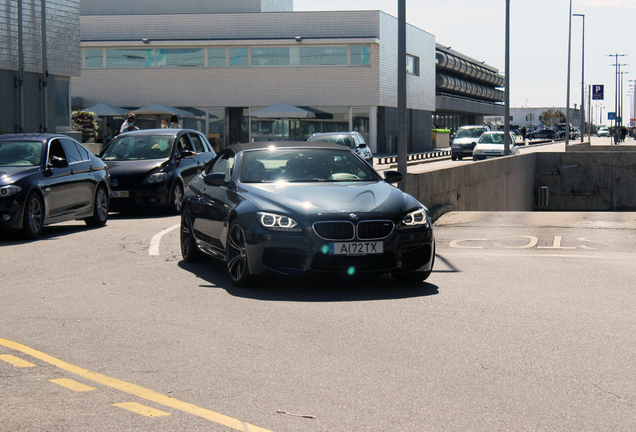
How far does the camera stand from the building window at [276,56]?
50.7 m

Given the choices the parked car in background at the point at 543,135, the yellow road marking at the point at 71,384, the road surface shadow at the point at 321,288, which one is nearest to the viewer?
the yellow road marking at the point at 71,384

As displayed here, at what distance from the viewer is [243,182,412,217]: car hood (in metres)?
7.74

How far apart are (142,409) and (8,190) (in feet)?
26.2

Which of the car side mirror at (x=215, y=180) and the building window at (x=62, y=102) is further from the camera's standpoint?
the building window at (x=62, y=102)

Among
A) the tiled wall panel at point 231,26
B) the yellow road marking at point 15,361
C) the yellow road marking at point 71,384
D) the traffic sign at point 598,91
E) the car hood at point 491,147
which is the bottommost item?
the yellow road marking at point 71,384

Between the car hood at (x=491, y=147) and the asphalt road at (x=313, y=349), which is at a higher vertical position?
the car hood at (x=491, y=147)

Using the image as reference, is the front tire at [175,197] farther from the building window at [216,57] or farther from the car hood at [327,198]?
the building window at [216,57]

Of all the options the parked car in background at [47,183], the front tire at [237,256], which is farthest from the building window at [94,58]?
the front tire at [237,256]

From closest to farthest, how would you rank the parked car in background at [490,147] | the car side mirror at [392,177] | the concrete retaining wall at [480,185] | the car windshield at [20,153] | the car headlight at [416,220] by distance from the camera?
the car headlight at [416,220]
the car side mirror at [392,177]
the car windshield at [20,153]
the concrete retaining wall at [480,185]
the parked car in background at [490,147]

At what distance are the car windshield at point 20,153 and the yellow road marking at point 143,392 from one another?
289 inches

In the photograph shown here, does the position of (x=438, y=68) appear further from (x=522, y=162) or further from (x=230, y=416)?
(x=230, y=416)

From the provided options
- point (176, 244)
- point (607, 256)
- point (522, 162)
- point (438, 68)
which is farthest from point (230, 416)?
point (438, 68)

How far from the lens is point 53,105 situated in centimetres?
2905

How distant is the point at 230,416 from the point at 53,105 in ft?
87.1
